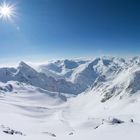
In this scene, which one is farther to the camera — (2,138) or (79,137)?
(79,137)

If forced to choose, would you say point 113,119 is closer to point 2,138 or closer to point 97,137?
point 97,137

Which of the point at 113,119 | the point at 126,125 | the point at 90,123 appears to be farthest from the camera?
the point at 90,123

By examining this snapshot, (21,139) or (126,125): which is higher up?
(126,125)

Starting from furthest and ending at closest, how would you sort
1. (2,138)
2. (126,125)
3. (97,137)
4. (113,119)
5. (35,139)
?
(113,119)
(126,125)
(97,137)
(35,139)
(2,138)

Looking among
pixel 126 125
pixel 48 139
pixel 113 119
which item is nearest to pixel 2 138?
pixel 48 139

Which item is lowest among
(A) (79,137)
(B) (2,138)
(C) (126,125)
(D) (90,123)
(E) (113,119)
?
(B) (2,138)

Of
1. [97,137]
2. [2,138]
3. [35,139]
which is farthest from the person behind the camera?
[97,137]

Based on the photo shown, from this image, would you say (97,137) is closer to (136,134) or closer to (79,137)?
(79,137)

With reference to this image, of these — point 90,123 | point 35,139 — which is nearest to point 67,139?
point 35,139

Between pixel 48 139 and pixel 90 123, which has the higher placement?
pixel 90 123
